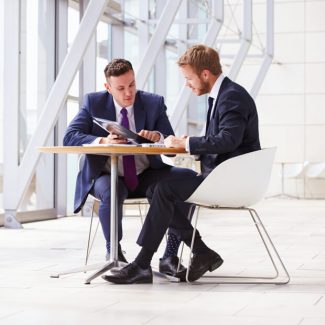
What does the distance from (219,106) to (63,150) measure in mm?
785

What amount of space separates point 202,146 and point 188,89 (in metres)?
7.08

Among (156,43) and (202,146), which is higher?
(156,43)

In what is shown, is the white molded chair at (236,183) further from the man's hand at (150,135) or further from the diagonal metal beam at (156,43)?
the diagonal metal beam at (156,43)

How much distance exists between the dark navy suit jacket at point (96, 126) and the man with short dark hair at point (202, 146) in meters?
0.34

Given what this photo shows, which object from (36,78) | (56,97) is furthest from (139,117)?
(36,78)

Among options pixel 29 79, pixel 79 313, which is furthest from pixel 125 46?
pixel 79 313

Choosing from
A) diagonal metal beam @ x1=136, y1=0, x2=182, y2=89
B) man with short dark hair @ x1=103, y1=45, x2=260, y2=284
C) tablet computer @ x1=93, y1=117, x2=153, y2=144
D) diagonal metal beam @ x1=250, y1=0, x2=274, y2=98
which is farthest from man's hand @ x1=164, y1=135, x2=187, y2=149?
diagonal metal beam @ x1=250, y1=0, x2=274, y2=98

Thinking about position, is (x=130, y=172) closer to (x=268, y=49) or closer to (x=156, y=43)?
(x=156, y=43)

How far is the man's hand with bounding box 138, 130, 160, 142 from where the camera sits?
167 inches

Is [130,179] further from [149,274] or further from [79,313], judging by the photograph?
[79,313]

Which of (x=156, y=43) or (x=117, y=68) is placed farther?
(x=156, y=43)

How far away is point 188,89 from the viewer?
438 inches

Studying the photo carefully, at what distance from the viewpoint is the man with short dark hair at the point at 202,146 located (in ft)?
13.5

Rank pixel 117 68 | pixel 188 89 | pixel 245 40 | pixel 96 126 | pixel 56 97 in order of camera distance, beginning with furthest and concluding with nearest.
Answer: pixel 245 40
pixel 188 89
pixel 56 97
pixel 96 126
pixel 117 68
